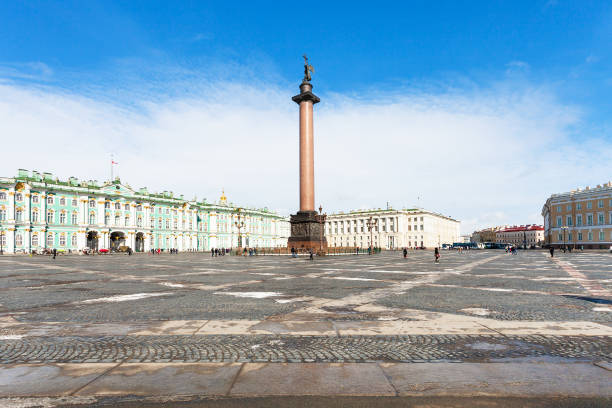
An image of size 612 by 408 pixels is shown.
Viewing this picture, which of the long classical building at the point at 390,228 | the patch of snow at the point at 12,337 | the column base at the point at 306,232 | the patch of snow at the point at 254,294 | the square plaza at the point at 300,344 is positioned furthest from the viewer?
the long classical building at the point at 390,228

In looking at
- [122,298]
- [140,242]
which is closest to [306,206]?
[122,298]

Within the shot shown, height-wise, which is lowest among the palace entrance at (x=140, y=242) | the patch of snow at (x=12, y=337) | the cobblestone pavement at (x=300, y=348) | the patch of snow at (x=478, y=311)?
the palace entrance at (x=140, y=242)

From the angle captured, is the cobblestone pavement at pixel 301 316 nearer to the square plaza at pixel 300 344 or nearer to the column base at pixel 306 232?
the square plaza at pixel 300 344

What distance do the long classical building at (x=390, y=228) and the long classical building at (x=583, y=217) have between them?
50.4m

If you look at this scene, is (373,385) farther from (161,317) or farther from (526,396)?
(161,317)

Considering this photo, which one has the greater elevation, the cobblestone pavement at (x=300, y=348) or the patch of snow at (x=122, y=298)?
the cobblestone pavement at (x=300, y=348)

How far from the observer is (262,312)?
381 inches

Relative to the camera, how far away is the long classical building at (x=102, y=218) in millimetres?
72312

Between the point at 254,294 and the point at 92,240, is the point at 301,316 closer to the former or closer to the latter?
the point at 254,294

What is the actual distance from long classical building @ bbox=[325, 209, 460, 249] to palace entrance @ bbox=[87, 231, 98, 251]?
83509mm

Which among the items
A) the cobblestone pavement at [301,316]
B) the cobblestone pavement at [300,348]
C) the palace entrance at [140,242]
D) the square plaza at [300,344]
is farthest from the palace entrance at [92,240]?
the cobblestone pavement at [300,348]

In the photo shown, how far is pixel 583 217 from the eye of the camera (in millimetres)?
84938

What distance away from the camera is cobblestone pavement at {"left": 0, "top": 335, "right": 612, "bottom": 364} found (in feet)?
19.1

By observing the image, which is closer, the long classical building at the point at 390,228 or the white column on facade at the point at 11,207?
the white column on facade at the point at 11,207
